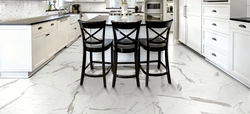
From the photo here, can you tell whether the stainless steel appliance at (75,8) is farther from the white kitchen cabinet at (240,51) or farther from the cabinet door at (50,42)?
the white kitchen cabinet at (240,51)

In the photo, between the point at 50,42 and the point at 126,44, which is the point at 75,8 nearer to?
the point at 50,42

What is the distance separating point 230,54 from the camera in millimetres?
3912

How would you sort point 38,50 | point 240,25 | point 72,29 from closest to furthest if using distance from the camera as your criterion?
point 240,25
point 38,50
point 72,29

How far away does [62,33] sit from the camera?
634 cm

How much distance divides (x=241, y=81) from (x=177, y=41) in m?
4.04

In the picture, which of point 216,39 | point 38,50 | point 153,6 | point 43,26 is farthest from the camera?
point 153,6

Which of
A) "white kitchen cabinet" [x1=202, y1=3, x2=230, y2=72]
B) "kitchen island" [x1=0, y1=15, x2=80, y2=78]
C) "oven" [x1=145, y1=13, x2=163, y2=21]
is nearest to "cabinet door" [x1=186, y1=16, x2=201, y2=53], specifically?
"white kitchen cabinet" [x1=202, y1=3, x2=230, y2=72]

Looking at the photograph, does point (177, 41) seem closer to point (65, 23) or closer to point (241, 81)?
point (65, 23)

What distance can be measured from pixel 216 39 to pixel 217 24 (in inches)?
11.0

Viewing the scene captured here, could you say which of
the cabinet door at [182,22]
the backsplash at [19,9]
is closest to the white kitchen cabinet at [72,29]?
the backsplash at [19,9]

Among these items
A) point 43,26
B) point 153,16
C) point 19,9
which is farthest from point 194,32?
point 153,16

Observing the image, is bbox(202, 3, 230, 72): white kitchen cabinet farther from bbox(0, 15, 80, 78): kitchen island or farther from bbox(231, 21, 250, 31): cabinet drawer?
bbox(0, 15, 80, 78): kitchen island

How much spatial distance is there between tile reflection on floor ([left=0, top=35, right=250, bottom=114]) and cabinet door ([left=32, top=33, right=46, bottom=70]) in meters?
0.21

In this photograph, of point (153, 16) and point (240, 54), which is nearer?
point (240, 54)
